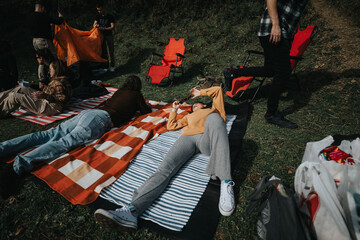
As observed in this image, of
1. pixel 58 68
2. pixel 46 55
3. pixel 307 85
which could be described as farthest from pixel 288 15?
pixel 46 55

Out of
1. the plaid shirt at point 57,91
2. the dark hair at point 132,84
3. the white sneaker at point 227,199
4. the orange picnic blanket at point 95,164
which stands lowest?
the orange picnic blanket at point 95,164

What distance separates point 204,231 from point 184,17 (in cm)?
1027

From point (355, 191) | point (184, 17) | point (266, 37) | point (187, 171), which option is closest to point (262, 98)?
point (266, 37)

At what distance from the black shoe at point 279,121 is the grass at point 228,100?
0.34ft

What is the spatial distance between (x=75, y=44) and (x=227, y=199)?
6695mm

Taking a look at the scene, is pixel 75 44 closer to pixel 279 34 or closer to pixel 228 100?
pixel 228 100

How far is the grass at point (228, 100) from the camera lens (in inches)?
72.1

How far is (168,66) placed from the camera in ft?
19.4

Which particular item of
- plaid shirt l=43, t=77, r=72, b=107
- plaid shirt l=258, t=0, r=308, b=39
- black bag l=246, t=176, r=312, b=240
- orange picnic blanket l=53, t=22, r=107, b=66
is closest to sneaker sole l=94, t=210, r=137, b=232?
black bag l=246, t=176, r=312, b=240

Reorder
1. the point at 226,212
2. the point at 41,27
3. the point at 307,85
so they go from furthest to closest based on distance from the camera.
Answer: the point at 41,27 → the point at 307,85 → the point at 226,212

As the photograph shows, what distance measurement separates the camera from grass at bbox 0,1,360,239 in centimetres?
183

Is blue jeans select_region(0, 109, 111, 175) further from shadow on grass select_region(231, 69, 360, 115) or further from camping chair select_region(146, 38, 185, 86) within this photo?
shadow on grass select_region(231, 69, 360, 115)

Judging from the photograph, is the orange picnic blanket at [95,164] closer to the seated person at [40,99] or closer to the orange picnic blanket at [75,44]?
the seated person at [40,99]

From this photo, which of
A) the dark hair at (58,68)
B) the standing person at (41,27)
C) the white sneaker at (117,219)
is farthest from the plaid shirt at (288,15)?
the standing person at (41,27)
